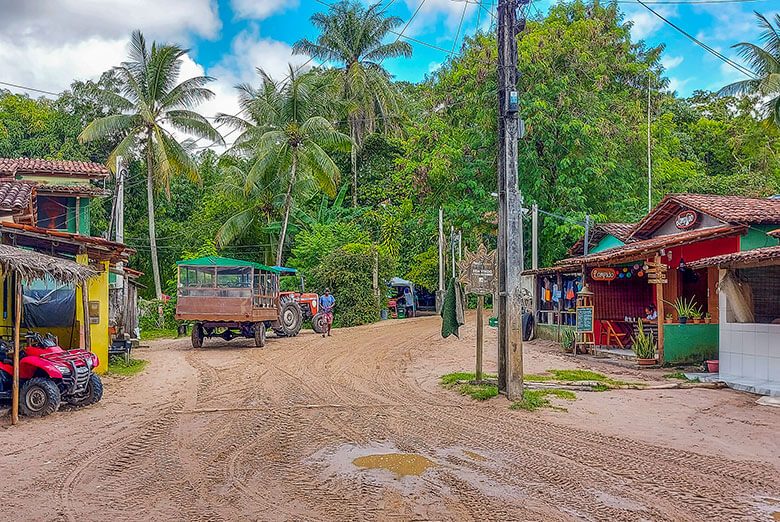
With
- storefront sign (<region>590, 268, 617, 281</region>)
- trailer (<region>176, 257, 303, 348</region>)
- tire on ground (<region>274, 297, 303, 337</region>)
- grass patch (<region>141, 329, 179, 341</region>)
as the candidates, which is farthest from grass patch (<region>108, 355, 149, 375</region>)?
storefront sign (<region>590, 268, 617, 281</region>)

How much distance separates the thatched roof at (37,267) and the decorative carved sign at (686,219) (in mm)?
13655

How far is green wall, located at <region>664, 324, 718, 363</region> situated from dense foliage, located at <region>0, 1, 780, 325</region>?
34.4 ft

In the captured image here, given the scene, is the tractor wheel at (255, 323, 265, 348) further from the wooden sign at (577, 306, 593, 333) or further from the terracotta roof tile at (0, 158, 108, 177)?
the terracotta roof tile at (0, 158, 108, 177)

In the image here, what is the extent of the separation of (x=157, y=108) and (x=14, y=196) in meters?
14.4

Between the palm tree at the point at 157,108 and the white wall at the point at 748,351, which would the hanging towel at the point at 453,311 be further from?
the palm tree at the point at 157,108

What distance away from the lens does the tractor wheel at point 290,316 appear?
21875mm

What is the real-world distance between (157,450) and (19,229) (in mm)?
6225

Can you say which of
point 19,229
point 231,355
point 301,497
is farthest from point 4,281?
point 301,497

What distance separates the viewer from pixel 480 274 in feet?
36.5

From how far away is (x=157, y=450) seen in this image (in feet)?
23.2

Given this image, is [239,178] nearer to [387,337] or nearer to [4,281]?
[387,337]

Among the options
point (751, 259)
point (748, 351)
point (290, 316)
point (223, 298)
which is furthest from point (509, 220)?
point (290, 316)

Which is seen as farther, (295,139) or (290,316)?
(295,139)

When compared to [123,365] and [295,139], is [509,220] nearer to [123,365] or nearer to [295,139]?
[123,365]
